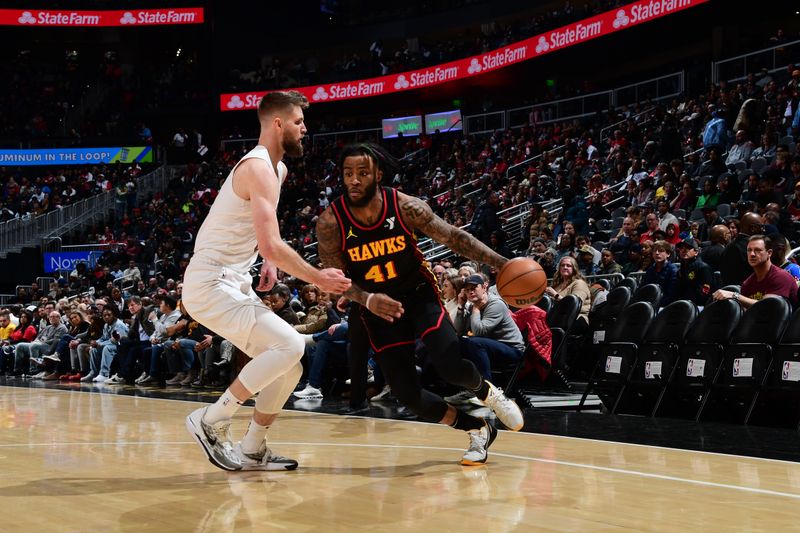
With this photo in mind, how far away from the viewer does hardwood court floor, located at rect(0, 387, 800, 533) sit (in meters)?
3.39

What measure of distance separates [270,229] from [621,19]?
18.6 meters

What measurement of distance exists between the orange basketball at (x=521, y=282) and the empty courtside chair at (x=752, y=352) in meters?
2.70

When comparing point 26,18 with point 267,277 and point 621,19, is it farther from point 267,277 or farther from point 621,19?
point 267,277

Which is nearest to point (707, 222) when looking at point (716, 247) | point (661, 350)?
point (716, 247)

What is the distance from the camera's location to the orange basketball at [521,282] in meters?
4.65

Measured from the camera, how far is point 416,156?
91.5ft

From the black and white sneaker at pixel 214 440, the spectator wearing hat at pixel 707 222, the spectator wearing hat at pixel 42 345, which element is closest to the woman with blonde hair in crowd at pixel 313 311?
the spectator wearing hat at pixel 707 222

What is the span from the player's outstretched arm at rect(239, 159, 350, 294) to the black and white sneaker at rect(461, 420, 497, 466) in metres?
1.30

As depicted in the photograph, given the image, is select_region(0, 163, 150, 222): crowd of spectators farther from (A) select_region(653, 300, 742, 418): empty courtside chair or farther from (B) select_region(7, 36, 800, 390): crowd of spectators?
(A) select_region(653, 300, 742, 418): empty courtside chair

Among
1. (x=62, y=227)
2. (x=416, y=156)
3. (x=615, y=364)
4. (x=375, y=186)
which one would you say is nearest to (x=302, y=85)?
(x=416, y=156)

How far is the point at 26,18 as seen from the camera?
3475 centimetres

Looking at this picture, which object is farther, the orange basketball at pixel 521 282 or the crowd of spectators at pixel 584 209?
the crowd of spectators at pixel 584 209

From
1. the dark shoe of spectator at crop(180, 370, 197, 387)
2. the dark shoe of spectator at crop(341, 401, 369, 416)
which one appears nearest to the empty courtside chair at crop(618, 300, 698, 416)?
the dark shoe of spectator at crop(341, 401, 369, 416)

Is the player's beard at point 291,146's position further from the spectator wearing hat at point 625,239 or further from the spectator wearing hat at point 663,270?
the spectator wearing hat at point 625,239
